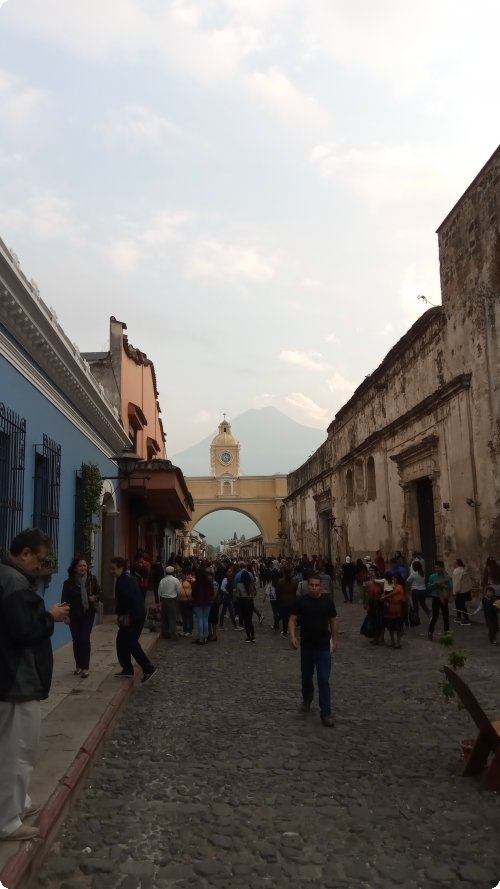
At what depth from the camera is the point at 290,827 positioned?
383 cm

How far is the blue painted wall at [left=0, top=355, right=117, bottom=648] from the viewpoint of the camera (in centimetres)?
793

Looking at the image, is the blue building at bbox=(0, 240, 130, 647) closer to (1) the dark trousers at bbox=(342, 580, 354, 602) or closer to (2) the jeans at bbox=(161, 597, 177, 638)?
(2) the jeans at bbox=(161, 597, 177, 638)

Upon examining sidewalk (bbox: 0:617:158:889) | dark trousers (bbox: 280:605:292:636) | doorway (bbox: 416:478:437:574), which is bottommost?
sidewalk (bbox: 0:617:158:889)

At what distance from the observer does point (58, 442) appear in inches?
400

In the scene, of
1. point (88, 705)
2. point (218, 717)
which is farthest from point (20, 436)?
point (218, 717)

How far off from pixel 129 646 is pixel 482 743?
13.8ft

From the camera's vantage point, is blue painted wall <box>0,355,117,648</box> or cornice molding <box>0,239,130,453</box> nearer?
cornice molding <box>0,239,130,453</box>

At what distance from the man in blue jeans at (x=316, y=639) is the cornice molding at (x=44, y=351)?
4.34 meters

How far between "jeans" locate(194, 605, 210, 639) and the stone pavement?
3948 mm

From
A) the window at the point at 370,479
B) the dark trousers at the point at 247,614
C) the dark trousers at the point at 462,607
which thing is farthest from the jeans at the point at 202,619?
the window at the point at 370,479

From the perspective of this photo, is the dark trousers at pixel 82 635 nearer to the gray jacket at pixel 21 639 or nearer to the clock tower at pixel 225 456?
A: the gray jacket at pixel 21 639

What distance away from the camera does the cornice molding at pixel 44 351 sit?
721cm

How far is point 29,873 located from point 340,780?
7.27 ft

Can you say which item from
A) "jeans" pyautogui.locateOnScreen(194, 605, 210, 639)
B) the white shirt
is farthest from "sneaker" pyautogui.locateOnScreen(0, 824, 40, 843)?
the white shirt
